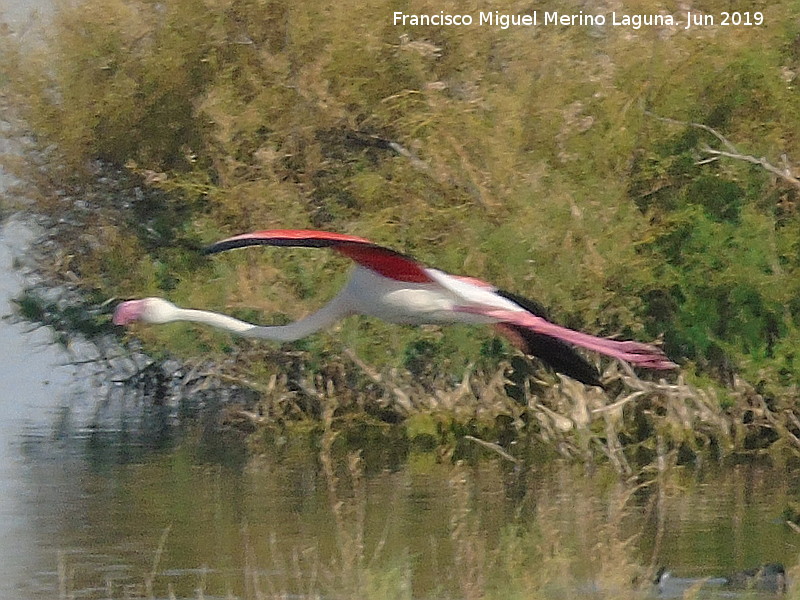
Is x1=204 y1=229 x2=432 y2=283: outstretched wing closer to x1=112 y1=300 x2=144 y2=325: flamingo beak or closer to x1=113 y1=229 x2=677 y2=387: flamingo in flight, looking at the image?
x1=113 y1=229 x2=677 y2=387: flamingo in flight

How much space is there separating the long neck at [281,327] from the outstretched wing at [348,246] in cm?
27

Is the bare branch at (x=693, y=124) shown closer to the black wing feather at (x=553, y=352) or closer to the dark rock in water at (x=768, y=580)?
the dark rock in water at (x=768, y=580)

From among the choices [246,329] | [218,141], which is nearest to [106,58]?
[218,141]

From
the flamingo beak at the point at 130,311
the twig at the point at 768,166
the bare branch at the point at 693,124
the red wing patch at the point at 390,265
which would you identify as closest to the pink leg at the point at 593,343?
the red wing patch at the point at 390,265

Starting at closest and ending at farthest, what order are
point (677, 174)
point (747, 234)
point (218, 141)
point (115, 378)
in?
point (747, 234)
point (677, 174)
point (218, 141)
point (115, 378)

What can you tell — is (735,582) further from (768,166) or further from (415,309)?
(768,166)

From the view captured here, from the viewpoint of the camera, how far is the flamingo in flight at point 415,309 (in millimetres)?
8930

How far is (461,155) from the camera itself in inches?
671

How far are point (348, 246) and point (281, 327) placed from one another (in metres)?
0.92

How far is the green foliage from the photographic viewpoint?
16.6 metres

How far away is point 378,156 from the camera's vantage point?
731 inches

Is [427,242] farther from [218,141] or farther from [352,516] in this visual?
[352,516]

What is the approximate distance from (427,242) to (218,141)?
8.06ft

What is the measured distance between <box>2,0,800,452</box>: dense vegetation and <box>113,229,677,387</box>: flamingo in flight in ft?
20.8
